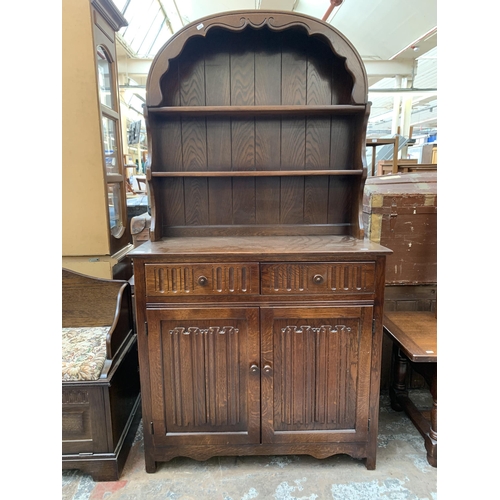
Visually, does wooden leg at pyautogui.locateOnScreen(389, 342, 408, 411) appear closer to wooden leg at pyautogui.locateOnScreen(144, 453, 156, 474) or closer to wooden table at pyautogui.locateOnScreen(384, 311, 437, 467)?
wooden table at pyautogui.locateOnScreen(384, 311, 437, 467)

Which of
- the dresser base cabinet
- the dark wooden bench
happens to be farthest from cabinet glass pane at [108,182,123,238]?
the dresser base cabinet

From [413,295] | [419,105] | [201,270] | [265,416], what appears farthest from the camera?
[419,105]

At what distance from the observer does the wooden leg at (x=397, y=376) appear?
1825mm

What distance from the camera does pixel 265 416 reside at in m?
1.46

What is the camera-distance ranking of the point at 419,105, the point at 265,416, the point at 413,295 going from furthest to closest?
1. the point at 419,105
2. the point at 413,295
3. the point at 265,416

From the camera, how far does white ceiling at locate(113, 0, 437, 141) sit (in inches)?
152

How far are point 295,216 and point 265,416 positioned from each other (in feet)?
3.16

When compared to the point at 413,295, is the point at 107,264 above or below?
above

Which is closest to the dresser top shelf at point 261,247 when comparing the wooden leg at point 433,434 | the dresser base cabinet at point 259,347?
the dresser base cabinet at point 259,347

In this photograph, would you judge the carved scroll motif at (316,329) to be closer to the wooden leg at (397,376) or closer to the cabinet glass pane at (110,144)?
the wooden leg at (397,376)

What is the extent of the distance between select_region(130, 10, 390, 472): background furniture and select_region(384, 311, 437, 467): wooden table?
0.24 metres

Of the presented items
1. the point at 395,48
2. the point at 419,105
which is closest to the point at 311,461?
the point at 395,48
